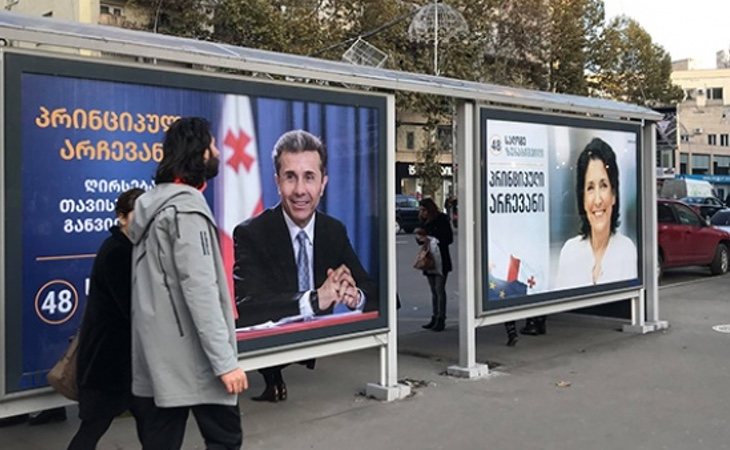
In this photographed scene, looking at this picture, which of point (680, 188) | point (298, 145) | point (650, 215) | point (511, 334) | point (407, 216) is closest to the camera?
point (298, 145)

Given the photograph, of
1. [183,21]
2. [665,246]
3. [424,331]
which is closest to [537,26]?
[183,21]

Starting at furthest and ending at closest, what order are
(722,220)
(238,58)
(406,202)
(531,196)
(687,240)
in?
(406,202), (722,220), (687,240), (531,196), (238,58)

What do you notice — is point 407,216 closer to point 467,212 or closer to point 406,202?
point 406,202

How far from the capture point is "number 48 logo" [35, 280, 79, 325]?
183 inches

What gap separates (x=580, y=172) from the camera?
29.2 ft

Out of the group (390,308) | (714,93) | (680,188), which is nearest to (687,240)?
(390,308)

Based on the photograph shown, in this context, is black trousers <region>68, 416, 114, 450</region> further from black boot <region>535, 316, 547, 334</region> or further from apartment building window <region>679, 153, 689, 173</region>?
apartment building window <region>679, 153, 689, 173</region>

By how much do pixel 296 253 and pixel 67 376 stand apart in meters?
2.21

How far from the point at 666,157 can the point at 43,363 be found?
7433 centimetres

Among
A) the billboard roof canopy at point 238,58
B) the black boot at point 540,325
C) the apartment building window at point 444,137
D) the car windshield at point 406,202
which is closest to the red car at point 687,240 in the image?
the black boot at point 540,325

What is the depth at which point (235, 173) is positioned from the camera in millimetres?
5699

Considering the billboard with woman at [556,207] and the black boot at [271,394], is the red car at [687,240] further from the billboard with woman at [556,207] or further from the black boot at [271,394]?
the black boot at [271,394]

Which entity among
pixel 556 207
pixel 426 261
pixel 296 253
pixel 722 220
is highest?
pixel 556 207

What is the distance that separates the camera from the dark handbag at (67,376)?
14.0 feet
